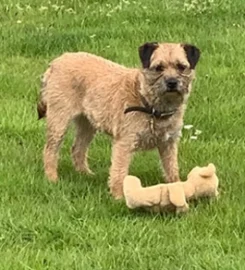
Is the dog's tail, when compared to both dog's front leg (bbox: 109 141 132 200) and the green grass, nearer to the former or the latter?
the green grass

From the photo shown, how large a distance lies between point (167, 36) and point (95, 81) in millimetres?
3704

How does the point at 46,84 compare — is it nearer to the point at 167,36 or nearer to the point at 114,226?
the point at 114,226

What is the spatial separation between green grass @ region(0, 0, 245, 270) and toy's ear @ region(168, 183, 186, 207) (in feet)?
0.35

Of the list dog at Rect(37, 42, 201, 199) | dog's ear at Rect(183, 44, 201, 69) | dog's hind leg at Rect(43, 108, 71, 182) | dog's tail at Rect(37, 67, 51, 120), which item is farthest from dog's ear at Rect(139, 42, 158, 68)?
dog's tail at Rect(37, 67, 51, 120)

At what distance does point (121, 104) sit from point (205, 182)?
0.93 metres

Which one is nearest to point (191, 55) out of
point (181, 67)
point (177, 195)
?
point (181, 67)

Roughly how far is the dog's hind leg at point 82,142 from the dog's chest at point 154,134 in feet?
2.31

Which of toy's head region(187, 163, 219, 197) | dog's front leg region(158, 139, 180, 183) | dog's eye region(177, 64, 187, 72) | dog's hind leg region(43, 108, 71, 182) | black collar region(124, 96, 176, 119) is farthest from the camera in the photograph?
dog's hind leg region(43, 108, 71, 182)

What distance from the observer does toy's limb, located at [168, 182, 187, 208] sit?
20.2 ft

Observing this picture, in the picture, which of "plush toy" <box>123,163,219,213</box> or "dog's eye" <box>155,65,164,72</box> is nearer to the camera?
"plush toy" <box>123,163,219,213</box>

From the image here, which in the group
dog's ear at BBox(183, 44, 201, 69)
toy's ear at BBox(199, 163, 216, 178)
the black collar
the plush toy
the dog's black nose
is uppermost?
dog's ear at BBox(183, 44, 201, 69)

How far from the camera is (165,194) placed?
6203 mm

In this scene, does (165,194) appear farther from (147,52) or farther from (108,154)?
(108,154)

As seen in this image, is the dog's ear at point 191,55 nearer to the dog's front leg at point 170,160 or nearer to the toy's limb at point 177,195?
the dog's front leg at point 170,160
